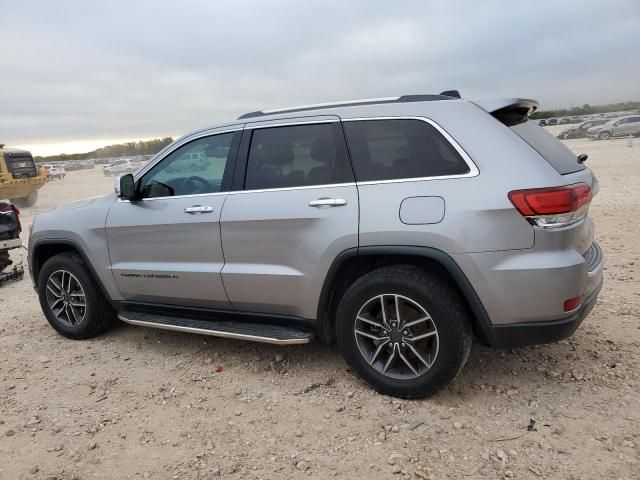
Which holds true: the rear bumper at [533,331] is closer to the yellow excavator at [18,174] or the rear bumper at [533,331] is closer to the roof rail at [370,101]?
the roof rail at [370,101]

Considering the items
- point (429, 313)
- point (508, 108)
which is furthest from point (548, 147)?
point (429, 313)

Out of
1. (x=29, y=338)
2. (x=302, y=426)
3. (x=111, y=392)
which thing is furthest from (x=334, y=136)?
(x=29, y=338)

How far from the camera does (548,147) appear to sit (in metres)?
3.26

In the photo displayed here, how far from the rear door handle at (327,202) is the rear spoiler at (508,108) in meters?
1.04

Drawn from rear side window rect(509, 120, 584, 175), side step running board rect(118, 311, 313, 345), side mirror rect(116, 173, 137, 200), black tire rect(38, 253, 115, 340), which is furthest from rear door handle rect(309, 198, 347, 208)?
black tire rect(38, 253, 115, 340)

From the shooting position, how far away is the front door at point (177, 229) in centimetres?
384

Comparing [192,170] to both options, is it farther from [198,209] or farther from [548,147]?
[548,147]

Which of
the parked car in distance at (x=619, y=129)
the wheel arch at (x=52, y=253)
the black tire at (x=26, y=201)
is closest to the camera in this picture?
the wheel arch at (x=52, y=253)

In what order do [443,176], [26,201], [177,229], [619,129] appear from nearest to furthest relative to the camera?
[443,176] → [177,229] → [26,201] → [619,129]

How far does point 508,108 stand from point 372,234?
117 cm

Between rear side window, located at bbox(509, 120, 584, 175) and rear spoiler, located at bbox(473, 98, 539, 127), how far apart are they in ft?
0.18

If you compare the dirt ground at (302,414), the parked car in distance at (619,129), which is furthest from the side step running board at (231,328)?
the parked car in distance at (619,129)

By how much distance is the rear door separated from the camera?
334cm

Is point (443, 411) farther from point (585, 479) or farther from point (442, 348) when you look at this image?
point (585, 479)
